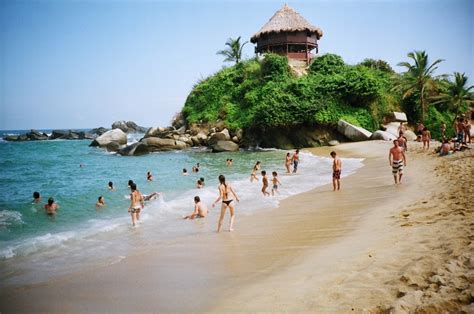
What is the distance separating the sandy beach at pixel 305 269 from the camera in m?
4.02

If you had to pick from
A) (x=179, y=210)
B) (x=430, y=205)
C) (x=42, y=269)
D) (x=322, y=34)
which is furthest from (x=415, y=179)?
(x=322, y=34)

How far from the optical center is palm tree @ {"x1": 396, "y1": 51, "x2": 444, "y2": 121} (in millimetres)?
31297

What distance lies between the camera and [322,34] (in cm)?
4291

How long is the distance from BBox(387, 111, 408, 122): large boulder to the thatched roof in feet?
52.3

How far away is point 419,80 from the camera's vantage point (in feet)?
104

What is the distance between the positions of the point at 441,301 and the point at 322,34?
44.4 meters

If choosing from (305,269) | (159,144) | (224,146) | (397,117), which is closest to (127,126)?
(159,144)

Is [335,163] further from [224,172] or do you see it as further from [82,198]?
[82,198]

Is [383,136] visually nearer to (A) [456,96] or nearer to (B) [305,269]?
(A) [456,96]

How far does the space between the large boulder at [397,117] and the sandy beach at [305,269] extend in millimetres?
25498

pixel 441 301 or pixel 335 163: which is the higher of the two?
pixel 335 163

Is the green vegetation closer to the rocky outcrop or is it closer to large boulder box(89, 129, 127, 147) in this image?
large boulder box(89, 129, 127, 147)

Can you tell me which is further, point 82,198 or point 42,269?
point 82,198

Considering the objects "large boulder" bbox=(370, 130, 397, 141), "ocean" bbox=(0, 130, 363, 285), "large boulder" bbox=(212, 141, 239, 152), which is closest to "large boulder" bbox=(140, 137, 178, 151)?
"large boulder" bbox=(212, 141, 239, 152)
